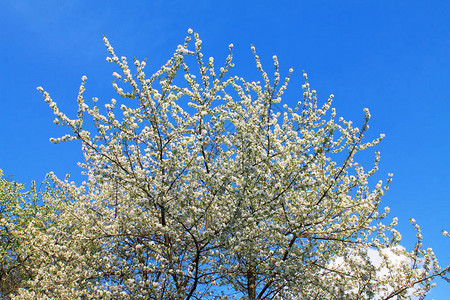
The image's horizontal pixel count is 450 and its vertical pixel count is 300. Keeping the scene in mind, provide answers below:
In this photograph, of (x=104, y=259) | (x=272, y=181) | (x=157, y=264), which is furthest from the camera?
(x=104, y=259)

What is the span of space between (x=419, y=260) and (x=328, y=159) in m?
4.78

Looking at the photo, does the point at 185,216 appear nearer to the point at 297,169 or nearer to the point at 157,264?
the point at 157,264

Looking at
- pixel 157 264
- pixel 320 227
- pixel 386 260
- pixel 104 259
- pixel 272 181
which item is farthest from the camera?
pixel 386 260

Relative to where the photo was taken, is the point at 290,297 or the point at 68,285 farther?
the point at 68,285

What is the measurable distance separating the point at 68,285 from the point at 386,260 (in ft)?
36.7

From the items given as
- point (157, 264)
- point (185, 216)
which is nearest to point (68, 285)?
point (157, 264)

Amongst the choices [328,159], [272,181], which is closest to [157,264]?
[272,181]

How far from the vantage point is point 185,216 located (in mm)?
8953

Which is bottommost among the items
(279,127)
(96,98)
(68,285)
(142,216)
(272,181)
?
(68,285)

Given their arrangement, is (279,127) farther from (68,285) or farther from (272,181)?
(68,285)

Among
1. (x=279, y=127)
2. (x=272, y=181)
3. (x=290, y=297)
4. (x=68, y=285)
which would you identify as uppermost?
(x=279, y=127)

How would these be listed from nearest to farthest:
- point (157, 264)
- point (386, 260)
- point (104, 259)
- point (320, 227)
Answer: point (157, 264) < point (104, 259) < point (320, 227) < point (386, 260)

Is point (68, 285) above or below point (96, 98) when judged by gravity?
below

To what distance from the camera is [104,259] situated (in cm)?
1038
